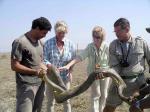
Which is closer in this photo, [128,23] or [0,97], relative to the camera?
[128,23]

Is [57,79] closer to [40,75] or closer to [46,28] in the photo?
[40,75]

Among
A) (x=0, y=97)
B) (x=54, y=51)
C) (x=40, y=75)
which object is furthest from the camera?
(x=0, y=97)

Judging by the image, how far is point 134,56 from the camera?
33.4 feet

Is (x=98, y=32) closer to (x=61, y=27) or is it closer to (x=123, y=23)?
(x=61, y=27)

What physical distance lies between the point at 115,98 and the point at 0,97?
8033 mm

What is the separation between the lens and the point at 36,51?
9.48 m

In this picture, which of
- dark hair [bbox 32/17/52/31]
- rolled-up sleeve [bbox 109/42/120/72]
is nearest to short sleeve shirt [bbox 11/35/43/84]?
dark hair [bbox 32/17/52/31]

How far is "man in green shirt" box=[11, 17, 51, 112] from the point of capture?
918 cm

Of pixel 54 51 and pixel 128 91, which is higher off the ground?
pixel 54 51

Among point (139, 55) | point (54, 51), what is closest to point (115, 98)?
point (139, 55)

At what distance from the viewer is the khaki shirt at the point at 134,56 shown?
1016 cm

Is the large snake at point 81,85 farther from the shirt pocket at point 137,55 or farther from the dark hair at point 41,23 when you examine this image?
the shirt pocket at point 137,55

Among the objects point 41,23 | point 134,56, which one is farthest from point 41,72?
point 134,56

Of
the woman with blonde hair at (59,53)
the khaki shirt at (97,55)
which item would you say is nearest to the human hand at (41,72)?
the woman with blonde hair at (59,53)
